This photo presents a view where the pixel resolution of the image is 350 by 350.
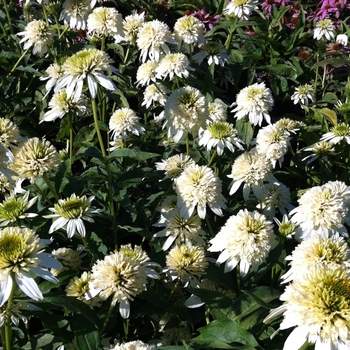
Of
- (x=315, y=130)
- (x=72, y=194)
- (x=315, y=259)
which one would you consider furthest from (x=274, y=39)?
(x=315, y=259)

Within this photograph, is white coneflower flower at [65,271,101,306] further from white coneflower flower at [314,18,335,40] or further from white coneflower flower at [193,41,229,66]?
white coneflower flower at [314,18,335,40]

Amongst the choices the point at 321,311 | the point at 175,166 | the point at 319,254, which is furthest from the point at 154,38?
the point at 321,311

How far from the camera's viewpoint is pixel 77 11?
2.99 metres

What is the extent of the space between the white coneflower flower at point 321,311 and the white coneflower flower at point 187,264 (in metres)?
0.59

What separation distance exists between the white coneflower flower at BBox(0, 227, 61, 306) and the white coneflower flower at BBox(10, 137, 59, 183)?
52 cm

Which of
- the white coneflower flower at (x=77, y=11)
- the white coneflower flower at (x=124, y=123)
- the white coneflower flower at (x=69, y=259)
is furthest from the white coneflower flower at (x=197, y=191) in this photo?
the white coneflower flower at (x=77, y=11)

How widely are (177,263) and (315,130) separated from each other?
1741 millimetres

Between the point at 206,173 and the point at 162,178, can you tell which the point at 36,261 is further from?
the point at 162,178

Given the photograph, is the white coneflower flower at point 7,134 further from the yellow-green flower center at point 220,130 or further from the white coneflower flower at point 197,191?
the yellow-green flower center at point 220,130

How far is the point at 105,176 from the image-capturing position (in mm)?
2137

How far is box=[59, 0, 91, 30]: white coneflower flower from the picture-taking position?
299 cm

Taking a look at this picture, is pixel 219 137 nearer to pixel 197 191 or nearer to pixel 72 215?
pixel 197 191

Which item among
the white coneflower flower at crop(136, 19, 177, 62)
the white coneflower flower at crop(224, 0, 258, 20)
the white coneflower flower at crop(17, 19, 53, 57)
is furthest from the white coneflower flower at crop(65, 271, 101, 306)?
the white coneflower flower at crop(224, 0, 258, 20)

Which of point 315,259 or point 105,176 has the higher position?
point 315,259
